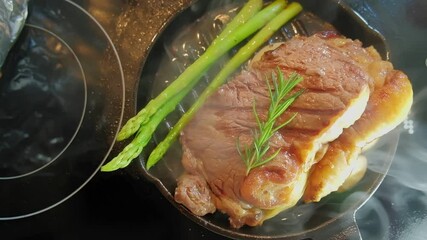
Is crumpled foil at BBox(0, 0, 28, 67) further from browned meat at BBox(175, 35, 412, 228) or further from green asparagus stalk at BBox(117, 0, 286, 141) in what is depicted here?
browned meat at BBox(175, 35, 412, 228)

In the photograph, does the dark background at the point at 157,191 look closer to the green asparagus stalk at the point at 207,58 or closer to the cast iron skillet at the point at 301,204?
the cast iron skillet at the point at 301,204

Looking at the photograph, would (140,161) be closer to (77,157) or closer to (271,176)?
(77,157)

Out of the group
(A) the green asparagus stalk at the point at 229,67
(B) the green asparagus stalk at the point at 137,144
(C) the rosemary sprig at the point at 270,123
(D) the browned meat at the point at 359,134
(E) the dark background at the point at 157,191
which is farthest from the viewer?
(E) the dark background at the point at 157,191

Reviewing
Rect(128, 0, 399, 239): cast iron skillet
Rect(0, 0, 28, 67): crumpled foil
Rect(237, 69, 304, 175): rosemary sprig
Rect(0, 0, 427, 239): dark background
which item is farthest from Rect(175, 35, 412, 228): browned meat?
Rect(0, 0, 28, 67): crumpled foil

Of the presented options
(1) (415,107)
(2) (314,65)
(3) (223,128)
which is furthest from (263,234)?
(1) (415,107)

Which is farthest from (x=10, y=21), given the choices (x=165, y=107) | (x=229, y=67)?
(x=229, y=67)

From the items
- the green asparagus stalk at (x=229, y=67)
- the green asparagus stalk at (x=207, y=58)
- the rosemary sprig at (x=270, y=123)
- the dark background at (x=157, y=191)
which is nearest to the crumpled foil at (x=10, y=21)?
the dark background at (x=157, y=191)

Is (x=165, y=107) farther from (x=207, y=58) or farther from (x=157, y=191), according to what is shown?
(x=157, y=191)
